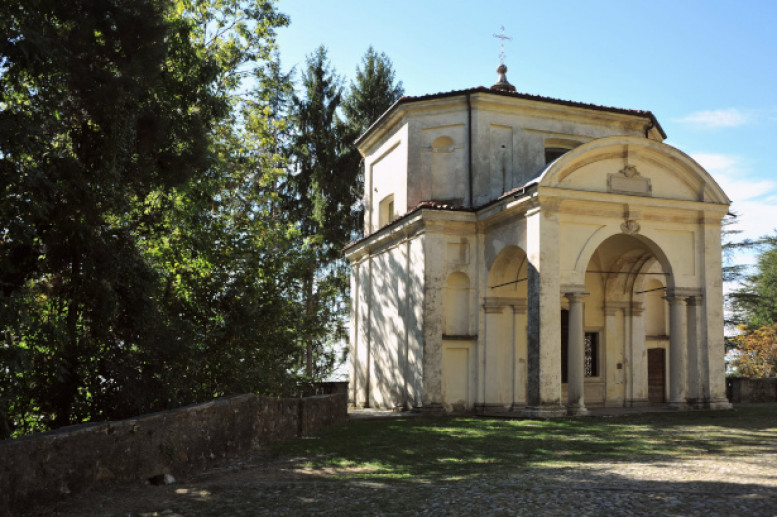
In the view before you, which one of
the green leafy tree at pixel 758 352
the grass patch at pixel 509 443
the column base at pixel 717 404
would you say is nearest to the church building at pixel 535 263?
the column base at pixel 717 404

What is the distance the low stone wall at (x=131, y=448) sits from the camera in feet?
18.5

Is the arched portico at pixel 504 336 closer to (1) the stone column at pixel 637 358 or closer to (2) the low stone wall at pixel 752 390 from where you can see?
(1) the stone column at pixel 637 358

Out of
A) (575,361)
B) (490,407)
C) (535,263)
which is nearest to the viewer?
(535,263)

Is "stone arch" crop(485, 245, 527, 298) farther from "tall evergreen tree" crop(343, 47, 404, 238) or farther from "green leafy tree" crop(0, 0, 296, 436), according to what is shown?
"tall evergreen tree" crop(343, 47, 404, 238)

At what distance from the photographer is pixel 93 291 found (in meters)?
10.2

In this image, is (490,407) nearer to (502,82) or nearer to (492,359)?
(492,359)

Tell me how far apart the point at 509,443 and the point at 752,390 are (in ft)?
54.2

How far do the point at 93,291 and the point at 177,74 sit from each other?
4571 mm

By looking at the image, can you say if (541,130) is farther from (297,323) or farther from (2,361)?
(2,361)

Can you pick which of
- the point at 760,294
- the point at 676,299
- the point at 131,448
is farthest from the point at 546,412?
the point at 760,294

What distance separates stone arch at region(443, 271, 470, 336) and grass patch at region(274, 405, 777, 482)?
3.61 metres

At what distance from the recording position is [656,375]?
2250 cm

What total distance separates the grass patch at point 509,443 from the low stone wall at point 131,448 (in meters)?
0.81

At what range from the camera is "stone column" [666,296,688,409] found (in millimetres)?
17562
